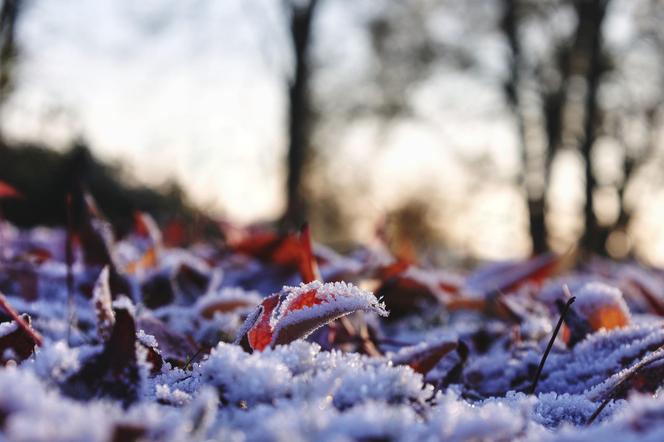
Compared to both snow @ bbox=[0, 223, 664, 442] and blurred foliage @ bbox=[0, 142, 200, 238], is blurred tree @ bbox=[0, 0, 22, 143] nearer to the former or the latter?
blurred foliage @ bbox=[0, 142, 200, 238]

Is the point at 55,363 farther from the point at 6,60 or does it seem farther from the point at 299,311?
the point at 6,60

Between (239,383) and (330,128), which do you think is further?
(330,128)

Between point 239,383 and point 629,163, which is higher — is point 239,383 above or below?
above

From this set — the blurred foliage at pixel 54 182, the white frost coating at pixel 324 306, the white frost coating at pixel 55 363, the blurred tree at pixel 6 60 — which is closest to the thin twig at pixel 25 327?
the white frost coating at pixel 55 363

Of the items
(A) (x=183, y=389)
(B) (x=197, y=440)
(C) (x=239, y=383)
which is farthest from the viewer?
(A) (x=183, y=389)

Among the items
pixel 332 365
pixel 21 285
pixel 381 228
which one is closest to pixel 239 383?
pixel 332 365

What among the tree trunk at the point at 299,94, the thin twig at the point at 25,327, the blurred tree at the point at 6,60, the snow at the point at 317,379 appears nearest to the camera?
the snow at the point at 317,379

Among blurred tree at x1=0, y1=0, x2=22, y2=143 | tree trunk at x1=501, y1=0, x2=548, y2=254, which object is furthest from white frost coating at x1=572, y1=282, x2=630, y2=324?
tree trunk at x1=501, y1=0, x2=548, y2=254

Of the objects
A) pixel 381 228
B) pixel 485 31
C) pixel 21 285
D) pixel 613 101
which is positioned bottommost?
pixel 613 101

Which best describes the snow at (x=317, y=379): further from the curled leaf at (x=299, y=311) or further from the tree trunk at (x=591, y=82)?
the tree trunk at (x=591, y=82)

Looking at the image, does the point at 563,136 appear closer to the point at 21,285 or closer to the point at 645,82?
the point at 645,82

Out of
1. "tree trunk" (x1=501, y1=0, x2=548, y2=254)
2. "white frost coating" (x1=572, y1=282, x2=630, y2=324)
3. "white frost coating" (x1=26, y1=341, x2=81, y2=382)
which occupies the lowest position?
"tree trunk" (x1=501, y1=0, x2=548, y2=254)
